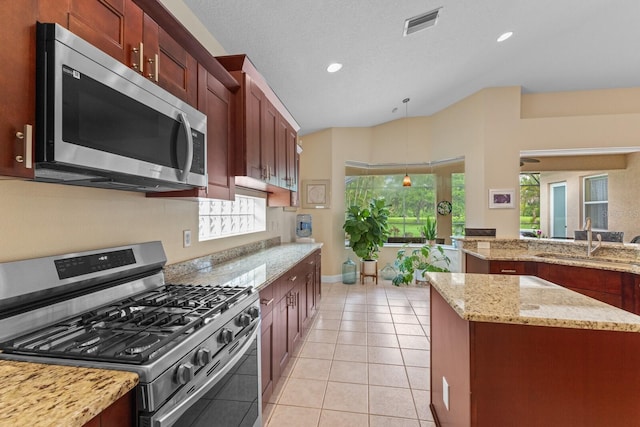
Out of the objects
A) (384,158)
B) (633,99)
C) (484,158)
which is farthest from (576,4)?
(384,158)

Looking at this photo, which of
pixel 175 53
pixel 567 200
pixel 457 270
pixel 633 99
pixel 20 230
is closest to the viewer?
pixel 20 230

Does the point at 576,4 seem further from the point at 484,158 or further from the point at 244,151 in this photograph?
the point at 244,151

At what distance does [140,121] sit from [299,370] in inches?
89.1

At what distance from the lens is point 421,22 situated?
9.68ft

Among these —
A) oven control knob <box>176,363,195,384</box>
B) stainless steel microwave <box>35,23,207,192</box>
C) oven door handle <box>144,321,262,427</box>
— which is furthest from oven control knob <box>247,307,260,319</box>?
stainless steel microwave <box>35,23,207,192</box>

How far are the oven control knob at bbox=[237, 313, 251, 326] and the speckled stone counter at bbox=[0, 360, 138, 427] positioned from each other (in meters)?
0.63

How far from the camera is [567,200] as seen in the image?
6.68m

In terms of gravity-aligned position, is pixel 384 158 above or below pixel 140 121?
above

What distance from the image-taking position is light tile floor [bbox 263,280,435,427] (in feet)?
6.69

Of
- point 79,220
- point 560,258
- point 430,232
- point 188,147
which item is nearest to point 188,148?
point 188,147

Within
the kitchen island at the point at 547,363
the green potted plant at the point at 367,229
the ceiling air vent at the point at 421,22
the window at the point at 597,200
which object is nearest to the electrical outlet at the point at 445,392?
the kitchen island at the point at 547,363

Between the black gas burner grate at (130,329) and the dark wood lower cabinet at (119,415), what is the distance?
3.9 inches

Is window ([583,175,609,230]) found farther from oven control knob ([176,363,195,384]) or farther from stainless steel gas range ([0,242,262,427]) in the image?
oven control knob ([176,363,195,384])

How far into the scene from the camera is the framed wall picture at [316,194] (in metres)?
5.75
